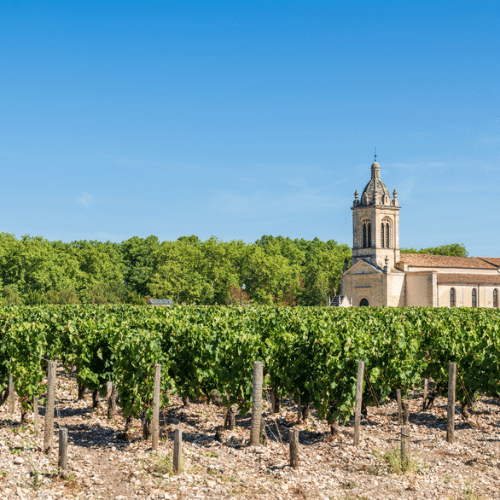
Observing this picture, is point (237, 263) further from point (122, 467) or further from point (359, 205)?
point (122, 467)

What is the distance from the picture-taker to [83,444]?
36.0 ft

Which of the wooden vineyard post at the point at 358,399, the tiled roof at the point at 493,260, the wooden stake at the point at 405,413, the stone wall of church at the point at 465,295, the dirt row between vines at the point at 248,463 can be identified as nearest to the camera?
the dirt row between vines at the point at 248,463

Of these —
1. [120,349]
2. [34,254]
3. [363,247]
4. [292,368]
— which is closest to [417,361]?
[292,368]

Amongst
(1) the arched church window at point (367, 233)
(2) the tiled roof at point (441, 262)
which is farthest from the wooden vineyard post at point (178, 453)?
(1) the arched church window at point (367, 233)

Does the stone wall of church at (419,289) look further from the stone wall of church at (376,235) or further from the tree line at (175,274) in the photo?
the tree line at (175,274)

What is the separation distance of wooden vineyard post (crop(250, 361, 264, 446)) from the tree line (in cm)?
4960

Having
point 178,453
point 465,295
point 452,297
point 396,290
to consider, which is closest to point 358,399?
point 178,453

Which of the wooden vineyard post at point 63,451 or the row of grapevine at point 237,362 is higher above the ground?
the row of grapevine at point 237,362

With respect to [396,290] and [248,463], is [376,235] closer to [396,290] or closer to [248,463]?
[396,290]

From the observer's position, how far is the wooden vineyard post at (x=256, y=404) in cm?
1088

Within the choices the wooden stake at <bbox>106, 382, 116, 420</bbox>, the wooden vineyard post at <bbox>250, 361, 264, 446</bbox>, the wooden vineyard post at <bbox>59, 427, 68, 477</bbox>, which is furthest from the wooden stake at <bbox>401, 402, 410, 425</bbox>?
the wooden vineyard post at <bbox>59, 427, 68, 477</bbox>

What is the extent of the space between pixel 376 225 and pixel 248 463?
53.2m

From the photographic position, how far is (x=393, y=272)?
59.2 metres

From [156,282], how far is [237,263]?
1095 cm
